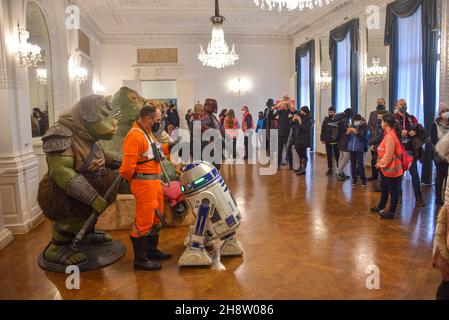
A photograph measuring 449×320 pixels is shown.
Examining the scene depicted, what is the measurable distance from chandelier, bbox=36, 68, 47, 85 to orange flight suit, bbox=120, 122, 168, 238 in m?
3.70

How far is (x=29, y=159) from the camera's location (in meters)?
4.86

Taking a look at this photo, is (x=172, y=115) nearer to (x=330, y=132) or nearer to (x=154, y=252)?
(x=330, y=132)

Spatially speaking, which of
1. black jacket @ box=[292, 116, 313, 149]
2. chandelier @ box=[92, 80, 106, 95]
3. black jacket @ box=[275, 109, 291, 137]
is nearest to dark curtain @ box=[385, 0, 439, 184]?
black jacket @ box=[292, 116, 313, 149]

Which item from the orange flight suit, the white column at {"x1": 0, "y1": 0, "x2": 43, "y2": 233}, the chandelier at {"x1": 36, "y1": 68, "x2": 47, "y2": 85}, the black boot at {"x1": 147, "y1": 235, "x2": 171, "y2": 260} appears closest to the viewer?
the orange flight suit

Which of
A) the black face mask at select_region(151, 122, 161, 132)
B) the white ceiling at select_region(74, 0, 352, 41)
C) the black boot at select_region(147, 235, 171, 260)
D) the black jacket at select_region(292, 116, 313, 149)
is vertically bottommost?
the black boot at select_region(147, 235, 171, 260)

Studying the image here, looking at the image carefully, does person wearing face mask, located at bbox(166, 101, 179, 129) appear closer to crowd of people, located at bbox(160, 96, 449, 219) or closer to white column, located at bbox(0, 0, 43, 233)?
crowd of people, located at bbox(160, 96, 449, 219)

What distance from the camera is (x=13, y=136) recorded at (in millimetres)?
4492

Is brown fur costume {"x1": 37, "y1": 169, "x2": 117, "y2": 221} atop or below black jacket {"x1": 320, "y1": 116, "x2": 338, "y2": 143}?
below

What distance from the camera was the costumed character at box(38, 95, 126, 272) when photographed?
3.29 metres

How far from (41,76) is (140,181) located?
404cm

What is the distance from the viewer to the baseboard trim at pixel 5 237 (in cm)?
409

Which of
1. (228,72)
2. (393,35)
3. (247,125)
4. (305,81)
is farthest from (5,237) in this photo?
(305,81)

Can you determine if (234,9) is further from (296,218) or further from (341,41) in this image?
(296,218)
